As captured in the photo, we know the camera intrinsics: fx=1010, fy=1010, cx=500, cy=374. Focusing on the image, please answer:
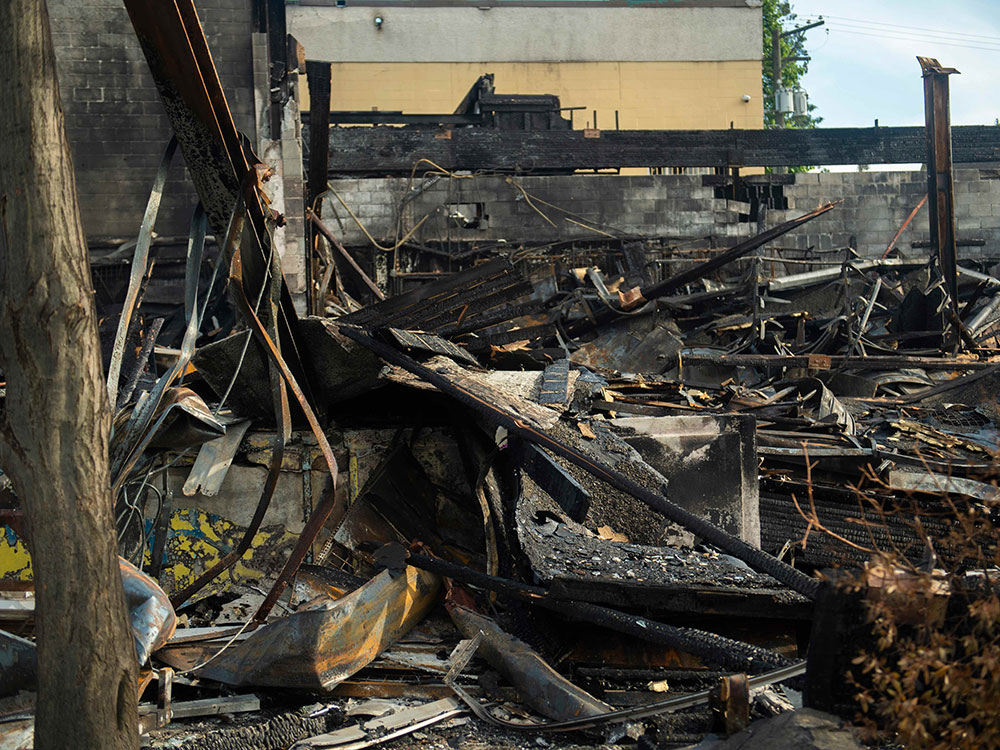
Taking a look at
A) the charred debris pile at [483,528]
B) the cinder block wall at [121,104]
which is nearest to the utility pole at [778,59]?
the cinder block wall at [121,104]

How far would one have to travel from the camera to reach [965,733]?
A: 2.66 m

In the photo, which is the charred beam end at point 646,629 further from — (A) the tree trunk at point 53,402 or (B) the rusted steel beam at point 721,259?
(B) the rusted steel beam at point 721,259

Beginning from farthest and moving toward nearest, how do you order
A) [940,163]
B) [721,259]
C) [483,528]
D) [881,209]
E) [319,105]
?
1. [881,209]
2. [940,163]
3. [721,259]
4. [319,105]
5. [483,528]

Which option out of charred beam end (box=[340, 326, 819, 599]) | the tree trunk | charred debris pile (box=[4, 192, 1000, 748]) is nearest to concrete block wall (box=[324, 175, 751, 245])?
charred debris pile (box=[4, 192, 1000, 748])

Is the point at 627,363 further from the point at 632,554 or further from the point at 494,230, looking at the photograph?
the point at 632,554

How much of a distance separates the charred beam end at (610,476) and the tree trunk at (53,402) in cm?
259

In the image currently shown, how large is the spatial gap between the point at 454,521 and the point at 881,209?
13.5 m

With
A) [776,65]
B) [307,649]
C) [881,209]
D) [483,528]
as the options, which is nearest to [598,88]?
[776,65]

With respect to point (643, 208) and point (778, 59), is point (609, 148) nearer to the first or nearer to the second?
point (643, 208)

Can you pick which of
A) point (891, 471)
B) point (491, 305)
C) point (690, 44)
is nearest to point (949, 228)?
point (891, 471)

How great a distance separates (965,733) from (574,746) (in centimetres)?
178

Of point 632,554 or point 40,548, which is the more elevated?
point 40,548

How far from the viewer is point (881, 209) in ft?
57.5

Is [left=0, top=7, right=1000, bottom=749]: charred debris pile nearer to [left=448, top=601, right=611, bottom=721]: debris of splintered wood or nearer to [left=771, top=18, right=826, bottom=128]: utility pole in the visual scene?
[left=448, top=601, right=611, bottom=721]: debris of splintered wood
